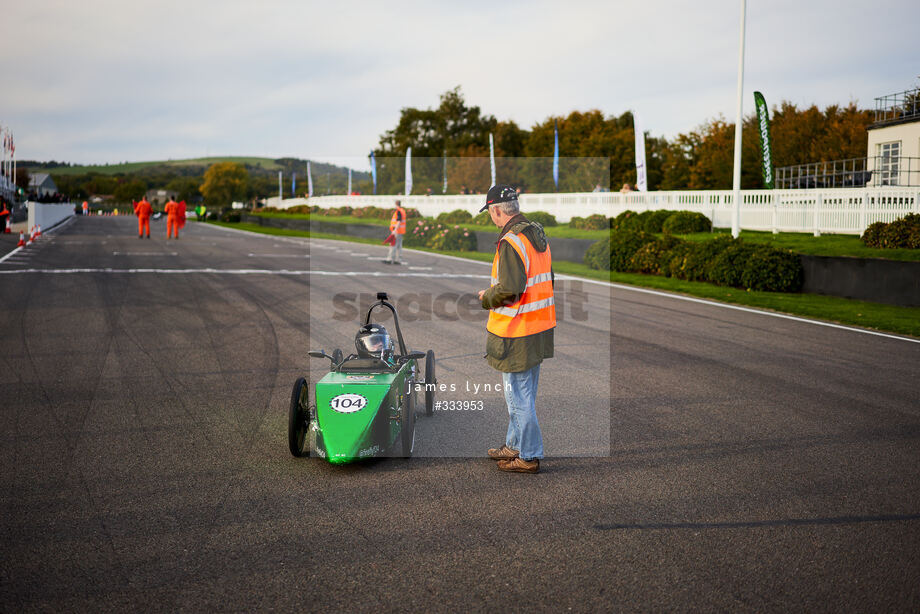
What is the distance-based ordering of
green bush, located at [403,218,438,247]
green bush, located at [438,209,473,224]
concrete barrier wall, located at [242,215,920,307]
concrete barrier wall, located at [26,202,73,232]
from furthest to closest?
green bush, located at [438,209,473,224] < concrete barrier wall, located at [26,202,73,232] < green bush, located at [403,218,438,247] < concrete barrier wall, located at [242,215,920,307]

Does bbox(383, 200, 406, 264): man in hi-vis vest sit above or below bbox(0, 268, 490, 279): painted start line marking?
above

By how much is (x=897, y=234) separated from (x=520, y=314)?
16459mm

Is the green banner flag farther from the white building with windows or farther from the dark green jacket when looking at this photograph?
the dark green jacket

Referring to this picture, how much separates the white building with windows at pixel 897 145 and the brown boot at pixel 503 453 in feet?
108

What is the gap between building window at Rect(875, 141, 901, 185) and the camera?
34.4m

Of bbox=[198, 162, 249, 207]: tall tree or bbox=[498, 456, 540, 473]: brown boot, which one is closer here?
bbox=[498, 456, 540, 473]: brown boot

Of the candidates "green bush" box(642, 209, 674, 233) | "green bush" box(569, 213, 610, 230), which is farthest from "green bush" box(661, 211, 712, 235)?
"green bush" box(569, 213, 610, 230)

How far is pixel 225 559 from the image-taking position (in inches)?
163

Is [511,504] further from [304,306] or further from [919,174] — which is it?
[919,174]

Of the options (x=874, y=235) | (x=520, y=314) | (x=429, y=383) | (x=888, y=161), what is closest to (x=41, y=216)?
(x=874, y=235)

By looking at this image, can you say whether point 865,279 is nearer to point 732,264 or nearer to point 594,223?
point 732,264

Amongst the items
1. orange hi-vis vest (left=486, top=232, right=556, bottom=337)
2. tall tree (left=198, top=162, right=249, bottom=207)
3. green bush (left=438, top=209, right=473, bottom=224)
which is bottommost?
orange hi-vis vest (left=486, top=232, right=556, bottom=337)

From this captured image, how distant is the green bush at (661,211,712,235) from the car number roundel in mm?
23986

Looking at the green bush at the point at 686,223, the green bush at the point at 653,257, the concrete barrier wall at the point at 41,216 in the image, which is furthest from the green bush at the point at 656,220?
the concrete barrier wall at the point at 41,216
